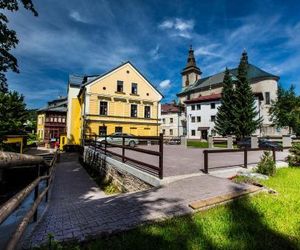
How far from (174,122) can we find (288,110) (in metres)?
32.1

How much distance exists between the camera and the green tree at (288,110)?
27542 millimetres

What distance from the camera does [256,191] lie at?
17.0 ft

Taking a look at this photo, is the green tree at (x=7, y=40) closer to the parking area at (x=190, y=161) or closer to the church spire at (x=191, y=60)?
the parking area at (x=190, y=161)

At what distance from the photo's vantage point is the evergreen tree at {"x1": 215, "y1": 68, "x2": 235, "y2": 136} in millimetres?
33625

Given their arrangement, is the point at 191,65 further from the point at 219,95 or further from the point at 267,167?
the point at 267,167

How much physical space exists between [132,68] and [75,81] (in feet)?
37.8

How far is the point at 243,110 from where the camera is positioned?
1289 inches

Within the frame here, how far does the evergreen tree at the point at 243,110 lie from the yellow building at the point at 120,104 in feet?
40.3

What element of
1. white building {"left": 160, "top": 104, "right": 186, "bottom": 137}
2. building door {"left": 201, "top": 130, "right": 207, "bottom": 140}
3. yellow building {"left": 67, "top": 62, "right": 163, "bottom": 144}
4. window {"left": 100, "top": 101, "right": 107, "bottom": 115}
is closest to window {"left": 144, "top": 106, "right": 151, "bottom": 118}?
yellow building {"left": 67, "top": 62, "right": 163, "bottom": 144}

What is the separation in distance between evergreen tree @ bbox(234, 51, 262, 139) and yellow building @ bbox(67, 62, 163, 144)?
12.3m

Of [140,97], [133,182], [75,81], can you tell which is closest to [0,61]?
[133,182]

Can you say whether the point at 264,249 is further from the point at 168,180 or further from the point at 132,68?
the point at 132,68

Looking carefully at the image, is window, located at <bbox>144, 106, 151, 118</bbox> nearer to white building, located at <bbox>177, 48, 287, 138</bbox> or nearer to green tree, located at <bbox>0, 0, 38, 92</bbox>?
white building, located at <bbox>177, 48, 287, 138</bbox>

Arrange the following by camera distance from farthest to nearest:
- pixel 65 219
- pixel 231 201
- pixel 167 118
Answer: pixel 167 118, pixel 231 201, pixel 65 219
